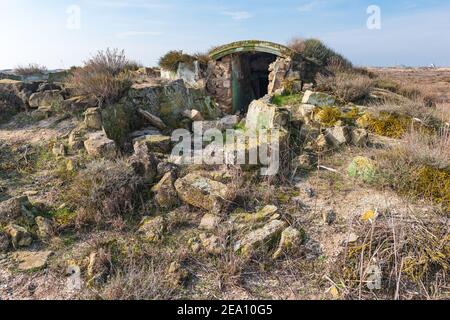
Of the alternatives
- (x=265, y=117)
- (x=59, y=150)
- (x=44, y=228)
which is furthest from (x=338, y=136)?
(x=59, y=150)

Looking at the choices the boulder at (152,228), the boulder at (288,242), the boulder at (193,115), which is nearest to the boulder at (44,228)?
the boulder at (152,228)

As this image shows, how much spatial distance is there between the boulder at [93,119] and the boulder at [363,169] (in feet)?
14.7

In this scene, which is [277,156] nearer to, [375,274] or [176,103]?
[375,274]

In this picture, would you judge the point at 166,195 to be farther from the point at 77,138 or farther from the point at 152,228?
the point at 77,138

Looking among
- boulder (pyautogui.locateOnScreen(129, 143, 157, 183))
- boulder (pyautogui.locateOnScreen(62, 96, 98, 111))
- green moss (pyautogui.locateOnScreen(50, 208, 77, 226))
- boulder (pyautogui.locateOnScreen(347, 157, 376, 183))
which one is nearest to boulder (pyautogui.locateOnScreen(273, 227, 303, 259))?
boulder (pyautogui.locateOnScreen(347, 157, 376, 183))

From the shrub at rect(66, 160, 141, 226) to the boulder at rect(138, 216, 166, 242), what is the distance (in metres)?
0.38

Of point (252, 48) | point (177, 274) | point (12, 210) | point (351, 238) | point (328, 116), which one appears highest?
point (252, 48)

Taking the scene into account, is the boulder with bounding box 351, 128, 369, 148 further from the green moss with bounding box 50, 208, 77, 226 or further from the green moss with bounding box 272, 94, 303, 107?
the green moss with bounding box 50, 208, 77, 226

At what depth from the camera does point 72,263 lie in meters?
3.54

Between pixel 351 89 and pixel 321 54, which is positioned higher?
pixel 321 54

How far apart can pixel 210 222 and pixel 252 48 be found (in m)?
8.47

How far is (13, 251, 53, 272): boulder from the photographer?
3523 millimetres

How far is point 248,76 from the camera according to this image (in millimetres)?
13562
